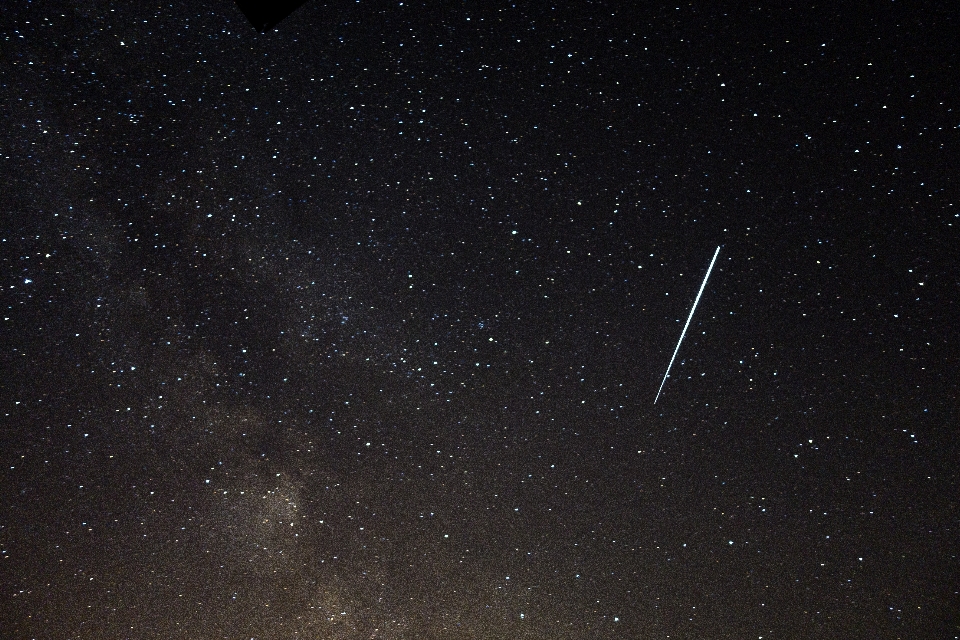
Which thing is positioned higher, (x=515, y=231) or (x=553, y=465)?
(x=515, y=231)

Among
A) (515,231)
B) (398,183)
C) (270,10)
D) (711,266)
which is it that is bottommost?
(711,266)

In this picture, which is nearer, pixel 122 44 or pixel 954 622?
pixel 122 44

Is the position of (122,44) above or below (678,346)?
above

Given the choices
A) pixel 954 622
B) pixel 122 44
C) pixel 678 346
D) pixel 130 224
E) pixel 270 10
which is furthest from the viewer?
pixel 954 622

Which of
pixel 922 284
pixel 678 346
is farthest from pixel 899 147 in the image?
pixel 678 346

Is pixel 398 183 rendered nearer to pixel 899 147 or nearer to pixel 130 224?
pixel 130 224

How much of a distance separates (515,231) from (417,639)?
1.60 metres

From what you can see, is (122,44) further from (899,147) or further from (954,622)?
(954,622)

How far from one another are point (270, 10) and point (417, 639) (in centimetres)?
237

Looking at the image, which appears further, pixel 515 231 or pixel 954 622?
pixel 954 622

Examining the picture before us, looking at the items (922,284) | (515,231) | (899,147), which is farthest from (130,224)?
(922,284)

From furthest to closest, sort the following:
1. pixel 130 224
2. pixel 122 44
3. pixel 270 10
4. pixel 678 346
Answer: pixel 678 346
pixel 130 224
pixel 122 44
pixel 270 10

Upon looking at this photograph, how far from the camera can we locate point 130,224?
82.3 inches

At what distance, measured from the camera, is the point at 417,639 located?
8.32ft
